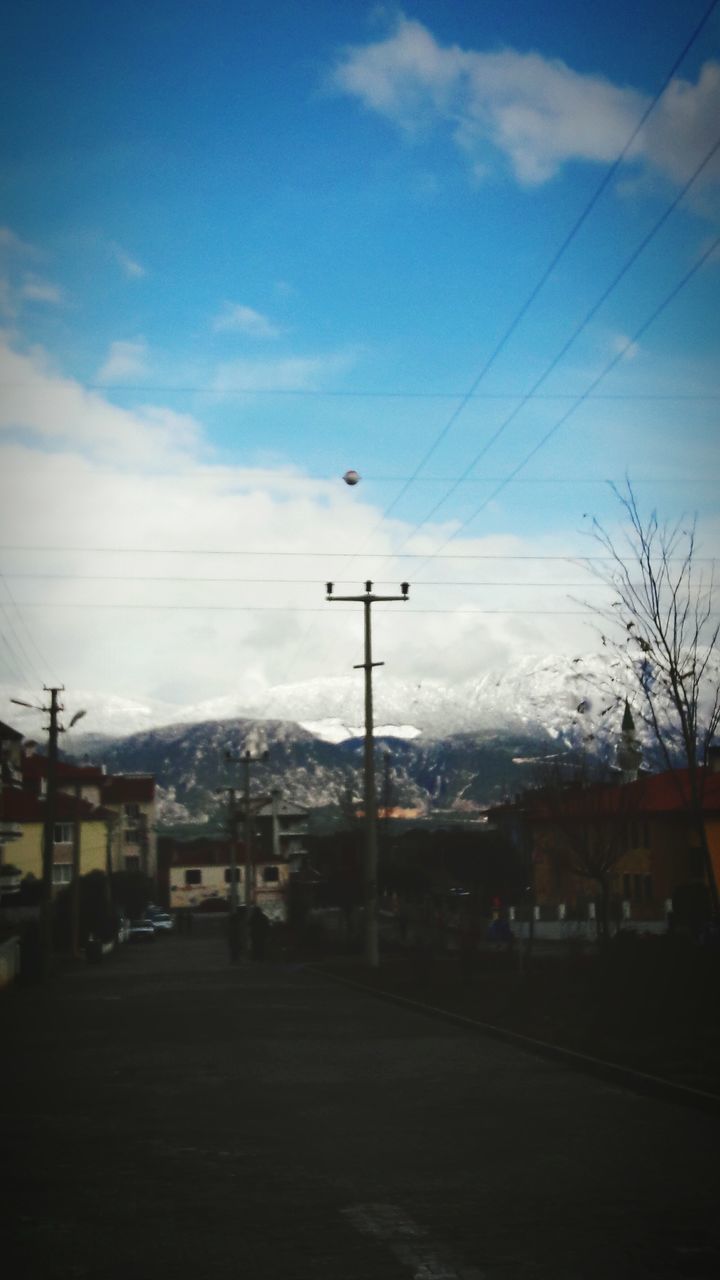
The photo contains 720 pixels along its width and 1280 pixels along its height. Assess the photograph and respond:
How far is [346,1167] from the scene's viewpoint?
9.53 meters

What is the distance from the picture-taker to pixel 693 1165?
933 centimetres

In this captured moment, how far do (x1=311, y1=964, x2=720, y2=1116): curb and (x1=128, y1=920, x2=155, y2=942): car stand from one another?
72.4 metres

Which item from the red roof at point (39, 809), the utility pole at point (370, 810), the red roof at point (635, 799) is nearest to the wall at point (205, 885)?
the red roof at point (39, 809)

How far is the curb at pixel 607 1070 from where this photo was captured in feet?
39.3

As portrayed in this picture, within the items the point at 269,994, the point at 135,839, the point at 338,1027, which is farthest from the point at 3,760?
the point at 135,839

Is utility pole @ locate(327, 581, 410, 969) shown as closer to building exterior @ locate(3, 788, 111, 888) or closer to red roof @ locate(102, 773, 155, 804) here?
building exterior @ locate(3, 788, 111, 888)

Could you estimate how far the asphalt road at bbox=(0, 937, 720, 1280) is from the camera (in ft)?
23.2

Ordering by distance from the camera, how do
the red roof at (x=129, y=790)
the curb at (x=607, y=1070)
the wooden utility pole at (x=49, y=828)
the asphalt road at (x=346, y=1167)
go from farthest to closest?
the red roof at (x=129, y=790) → the wooden utility pole at (x=49, y=828) → the curb at (x=607, y=1070) → the asphalt road at (x=346, y=1167)

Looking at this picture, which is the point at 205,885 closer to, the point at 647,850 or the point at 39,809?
the point at 39,809

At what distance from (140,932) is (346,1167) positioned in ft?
281

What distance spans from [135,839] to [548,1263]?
133092mm

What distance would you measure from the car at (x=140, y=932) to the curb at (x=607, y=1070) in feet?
238

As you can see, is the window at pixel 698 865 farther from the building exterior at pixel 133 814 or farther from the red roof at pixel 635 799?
the building exterior at pixel 133 814

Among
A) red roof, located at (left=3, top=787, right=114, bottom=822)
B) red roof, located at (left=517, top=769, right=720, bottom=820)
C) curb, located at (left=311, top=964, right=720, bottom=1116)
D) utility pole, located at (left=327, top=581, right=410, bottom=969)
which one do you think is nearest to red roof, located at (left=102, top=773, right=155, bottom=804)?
red roof, located at (left=3, top=787, right=114, bottom=822)
